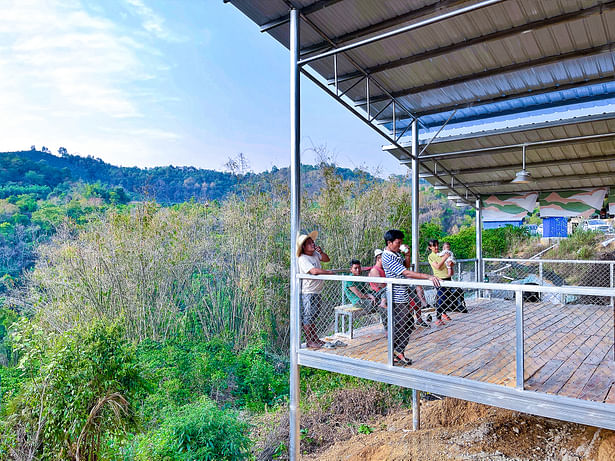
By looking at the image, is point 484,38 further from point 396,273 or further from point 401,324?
point 401,324

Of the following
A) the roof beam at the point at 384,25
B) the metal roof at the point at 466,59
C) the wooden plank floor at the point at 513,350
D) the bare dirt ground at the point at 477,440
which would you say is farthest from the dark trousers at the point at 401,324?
the roof beam at the point at 384,25

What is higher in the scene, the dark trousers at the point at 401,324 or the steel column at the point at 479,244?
the steel column at the point at 479,244

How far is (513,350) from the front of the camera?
12.8 ft

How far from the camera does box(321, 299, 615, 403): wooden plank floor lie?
3035 millimetres

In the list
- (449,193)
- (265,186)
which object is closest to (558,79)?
(449,193)

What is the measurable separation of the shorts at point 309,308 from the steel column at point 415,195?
7.99ft

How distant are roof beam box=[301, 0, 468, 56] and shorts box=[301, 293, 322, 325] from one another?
290 cm

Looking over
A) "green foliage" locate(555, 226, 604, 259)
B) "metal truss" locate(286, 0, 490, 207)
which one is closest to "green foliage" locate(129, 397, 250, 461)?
"metal truss" locate(286, 0, 490, 207)

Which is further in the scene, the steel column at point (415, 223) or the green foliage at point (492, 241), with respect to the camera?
the green foliage at point (492, 241)

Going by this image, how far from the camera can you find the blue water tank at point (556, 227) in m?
8.12

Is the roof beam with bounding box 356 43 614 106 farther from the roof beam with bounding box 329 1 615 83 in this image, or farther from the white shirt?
the white shirt

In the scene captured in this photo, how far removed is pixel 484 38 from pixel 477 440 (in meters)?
4.58

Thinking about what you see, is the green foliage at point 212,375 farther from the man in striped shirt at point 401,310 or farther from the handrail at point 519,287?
the handrail at point 519,287

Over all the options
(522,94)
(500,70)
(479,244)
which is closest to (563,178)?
(479,244)
